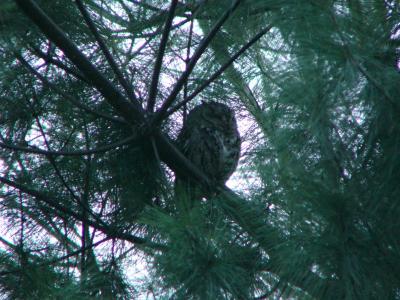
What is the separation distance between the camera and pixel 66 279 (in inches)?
105

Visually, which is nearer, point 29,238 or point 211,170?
point 29,238

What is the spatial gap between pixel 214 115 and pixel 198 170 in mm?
760

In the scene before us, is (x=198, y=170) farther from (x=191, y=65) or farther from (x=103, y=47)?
(x=103, y=47)

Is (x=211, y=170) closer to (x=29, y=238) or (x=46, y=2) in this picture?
(x=29, y=238)

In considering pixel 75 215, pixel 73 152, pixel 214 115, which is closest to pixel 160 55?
pixel 73 152

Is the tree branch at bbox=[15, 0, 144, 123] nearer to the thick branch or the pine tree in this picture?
the pine tree

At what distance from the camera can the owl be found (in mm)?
3270

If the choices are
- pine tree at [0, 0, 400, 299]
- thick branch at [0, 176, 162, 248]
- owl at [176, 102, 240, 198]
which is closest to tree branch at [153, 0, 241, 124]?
pine tree at [0, 0, 400, 299]

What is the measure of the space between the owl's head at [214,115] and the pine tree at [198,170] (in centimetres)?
4

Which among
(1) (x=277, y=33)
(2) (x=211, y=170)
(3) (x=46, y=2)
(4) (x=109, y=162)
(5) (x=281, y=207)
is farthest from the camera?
(2) (x=211, y=170)

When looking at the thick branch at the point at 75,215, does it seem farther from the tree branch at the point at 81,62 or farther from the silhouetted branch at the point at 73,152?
the tree branch at the point at 81,62

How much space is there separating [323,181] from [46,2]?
1463 mm

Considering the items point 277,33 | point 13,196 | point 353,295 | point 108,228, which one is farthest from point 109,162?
point 353,295

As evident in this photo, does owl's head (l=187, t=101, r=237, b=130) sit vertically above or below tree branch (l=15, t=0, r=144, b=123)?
above
